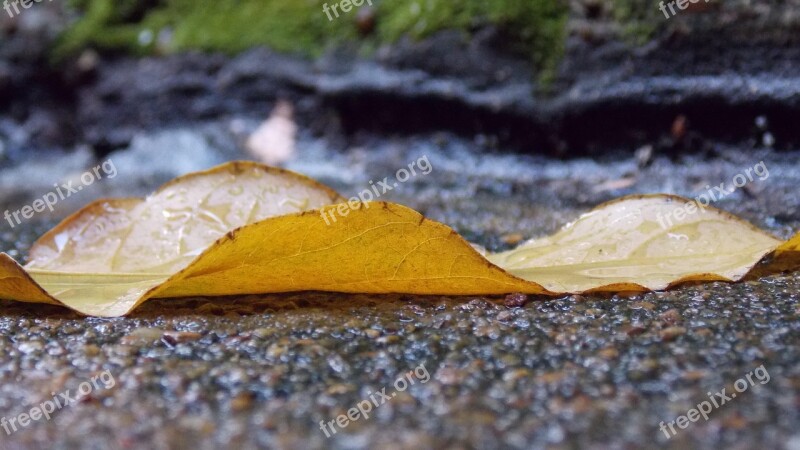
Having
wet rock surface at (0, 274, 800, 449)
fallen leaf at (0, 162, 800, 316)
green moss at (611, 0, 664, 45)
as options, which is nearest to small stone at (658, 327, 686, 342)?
wet rock surface at (0, 274, 800, 449)

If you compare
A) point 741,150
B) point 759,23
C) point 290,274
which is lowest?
point 741,150

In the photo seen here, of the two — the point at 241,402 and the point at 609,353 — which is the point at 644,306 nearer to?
the point at 609,353

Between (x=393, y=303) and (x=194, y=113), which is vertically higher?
(x=194, y=113)

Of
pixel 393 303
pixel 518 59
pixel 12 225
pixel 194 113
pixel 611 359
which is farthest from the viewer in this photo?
pixel 194 113

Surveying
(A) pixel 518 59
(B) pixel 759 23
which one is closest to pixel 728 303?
(B) pixel 759 23

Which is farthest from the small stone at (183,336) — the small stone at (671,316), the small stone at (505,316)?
the small stone at (671,316)

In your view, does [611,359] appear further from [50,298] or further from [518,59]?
[518,59]
